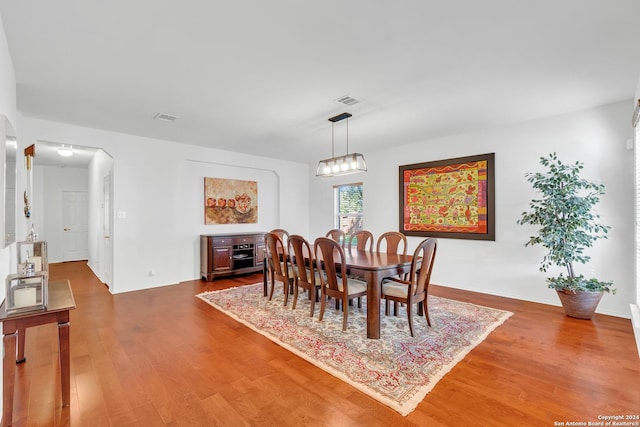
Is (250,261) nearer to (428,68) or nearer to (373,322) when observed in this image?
(373,322)

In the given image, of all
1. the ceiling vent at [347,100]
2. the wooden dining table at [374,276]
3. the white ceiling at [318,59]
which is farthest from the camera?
the ceiling vent at [347,100]

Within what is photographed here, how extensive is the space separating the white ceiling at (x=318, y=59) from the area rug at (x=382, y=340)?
2.45 metres

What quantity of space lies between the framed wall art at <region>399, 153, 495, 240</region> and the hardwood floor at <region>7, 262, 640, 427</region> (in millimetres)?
1652

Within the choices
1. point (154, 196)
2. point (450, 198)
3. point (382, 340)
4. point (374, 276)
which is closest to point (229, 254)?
point (154, 196)

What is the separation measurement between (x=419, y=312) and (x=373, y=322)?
92cm

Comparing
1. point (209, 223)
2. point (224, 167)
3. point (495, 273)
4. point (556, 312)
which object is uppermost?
point (224, 167)

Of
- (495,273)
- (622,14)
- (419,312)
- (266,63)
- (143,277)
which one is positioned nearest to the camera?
(622,14)

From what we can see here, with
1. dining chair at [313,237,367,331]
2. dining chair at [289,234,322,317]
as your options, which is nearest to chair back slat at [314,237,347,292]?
dining chair at [313,237,367,331]

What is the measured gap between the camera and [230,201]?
19.9 ft

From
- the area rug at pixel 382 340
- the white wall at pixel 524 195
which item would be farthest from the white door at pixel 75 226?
the white wall at pixel 524 195

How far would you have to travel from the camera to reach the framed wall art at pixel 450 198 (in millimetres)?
4453

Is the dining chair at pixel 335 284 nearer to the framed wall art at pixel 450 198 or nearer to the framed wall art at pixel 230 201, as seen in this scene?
the framed wall art at pixel 450 198

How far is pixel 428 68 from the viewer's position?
2.60 m

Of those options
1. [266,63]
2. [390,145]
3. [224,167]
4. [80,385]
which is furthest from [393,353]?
[224,167]
